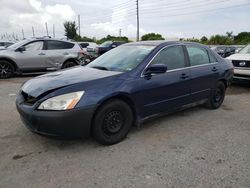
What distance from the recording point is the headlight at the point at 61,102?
11.5ft

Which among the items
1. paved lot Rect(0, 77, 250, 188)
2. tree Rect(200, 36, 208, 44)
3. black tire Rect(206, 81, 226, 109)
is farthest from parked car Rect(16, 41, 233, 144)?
tree Rect(200, 36, 208, 44)

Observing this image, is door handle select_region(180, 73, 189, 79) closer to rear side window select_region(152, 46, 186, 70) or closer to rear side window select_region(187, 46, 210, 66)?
rear side window select_region(152, 46, 186, 70)

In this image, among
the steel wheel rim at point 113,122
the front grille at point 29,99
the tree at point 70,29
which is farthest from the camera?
the tree at point 70,29

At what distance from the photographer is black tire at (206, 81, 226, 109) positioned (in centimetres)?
584

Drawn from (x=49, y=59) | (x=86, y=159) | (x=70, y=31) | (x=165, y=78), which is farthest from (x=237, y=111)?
(x=70, y=31)

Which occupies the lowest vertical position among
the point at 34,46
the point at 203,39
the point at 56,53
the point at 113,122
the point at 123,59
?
the point at 113,122

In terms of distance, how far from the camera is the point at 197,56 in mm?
5453

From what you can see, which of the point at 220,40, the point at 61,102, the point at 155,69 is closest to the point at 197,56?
the point at 155,69

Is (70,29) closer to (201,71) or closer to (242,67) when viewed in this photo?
(242,67)

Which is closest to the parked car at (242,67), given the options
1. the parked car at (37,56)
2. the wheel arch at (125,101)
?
the wheel arch at (125,101)

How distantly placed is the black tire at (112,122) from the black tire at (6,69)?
7.59 m

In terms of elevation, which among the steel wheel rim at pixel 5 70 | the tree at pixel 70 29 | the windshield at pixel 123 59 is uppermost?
the tree at pixel 70 29

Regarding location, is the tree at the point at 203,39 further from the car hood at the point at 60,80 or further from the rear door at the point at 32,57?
the car hood at the point at 60,80

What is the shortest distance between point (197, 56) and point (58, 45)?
711 centimetres
